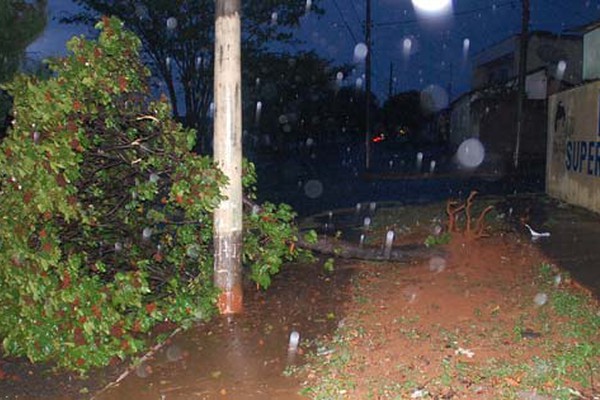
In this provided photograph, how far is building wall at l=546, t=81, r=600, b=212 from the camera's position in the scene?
12.9m

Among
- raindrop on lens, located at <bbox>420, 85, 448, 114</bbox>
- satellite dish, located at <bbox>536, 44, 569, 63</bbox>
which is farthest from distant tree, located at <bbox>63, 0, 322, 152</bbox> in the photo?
raindrop on lens, located at <bbox>420, 85, 448, 114</bbox>

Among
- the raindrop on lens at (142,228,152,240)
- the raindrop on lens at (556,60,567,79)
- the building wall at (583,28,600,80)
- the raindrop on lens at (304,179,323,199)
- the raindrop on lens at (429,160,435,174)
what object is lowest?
the raindrop on lens at (304,179,323,199)

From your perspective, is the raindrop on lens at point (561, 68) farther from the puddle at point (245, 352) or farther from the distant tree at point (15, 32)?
the puddle at point (245, 352)

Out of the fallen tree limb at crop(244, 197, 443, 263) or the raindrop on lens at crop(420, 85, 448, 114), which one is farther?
the raindrop on lens at crop(420, 85, 448, 114)

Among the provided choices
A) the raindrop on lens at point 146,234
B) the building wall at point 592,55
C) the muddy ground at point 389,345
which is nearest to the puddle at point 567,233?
the muddy ground at point 389,345

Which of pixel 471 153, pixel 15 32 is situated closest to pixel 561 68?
pixel 471 153

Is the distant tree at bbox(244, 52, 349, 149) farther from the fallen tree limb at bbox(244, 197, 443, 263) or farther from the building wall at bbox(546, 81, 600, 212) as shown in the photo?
the fallen tree limb at bbox(244, 197, 443, 263)

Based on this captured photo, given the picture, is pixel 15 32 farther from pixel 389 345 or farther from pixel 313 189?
pixel 313 189

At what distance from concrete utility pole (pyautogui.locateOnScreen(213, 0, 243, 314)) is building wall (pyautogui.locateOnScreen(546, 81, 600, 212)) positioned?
882 centimetres

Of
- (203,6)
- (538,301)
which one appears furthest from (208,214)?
(203,6)

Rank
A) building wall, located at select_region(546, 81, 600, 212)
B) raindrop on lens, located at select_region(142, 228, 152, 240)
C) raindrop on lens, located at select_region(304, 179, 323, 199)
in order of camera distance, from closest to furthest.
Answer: raindrop on lens, located at select_region(142, 228, 152, 240) → building wall, located at select_region(546, 81, 600, 212) → raindrop on lens, located at select_region(304, 179, 323, 199)

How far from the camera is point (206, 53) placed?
25.3 m

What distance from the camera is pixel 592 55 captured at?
1734cm

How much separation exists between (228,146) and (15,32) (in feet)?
19.3
